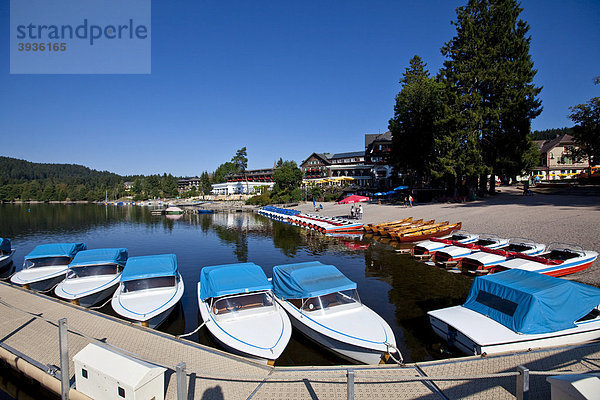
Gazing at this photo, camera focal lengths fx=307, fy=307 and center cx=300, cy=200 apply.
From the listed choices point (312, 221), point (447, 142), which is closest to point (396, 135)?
point (447, 142)

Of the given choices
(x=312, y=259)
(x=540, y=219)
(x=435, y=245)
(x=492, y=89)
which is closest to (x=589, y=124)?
→ (x=492, y=89)

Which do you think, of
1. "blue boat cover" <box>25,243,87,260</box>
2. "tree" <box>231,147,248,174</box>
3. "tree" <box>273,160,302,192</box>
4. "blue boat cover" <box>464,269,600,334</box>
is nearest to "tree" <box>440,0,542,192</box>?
"blue boat cover" <box>464,269,600,334</box>

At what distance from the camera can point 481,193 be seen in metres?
50.3

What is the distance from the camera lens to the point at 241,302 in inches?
457

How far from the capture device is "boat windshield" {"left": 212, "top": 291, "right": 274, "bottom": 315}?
11227mm

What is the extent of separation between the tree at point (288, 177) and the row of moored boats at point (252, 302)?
69.1 m

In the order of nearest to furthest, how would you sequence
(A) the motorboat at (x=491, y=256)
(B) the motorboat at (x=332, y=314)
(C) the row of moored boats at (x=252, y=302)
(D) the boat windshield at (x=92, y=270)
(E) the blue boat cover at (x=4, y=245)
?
1. (B) the motorboat at (x=332, y=314)
2. (C) the row of moored boats at (x=252, y=302)
3. (D) the boat windshield at (x=92, y=270)
4. (A) the motorboat at (x=491, y=256)
5. (E) the blue boat cover at (x=4, y=245)

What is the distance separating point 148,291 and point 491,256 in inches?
774

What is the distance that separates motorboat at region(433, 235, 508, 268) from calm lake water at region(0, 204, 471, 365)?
1277 millimetres

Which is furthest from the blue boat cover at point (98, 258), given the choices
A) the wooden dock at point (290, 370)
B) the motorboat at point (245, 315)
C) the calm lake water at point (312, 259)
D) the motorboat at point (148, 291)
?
the motorboat at point (245, 315)

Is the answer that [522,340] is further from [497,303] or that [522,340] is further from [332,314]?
[332,314]

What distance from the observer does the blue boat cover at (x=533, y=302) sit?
966 centimetres

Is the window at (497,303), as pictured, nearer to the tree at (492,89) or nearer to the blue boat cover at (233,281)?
the blue boat cover at (233,281)

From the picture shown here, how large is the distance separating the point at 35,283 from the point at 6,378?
29.7 ft
